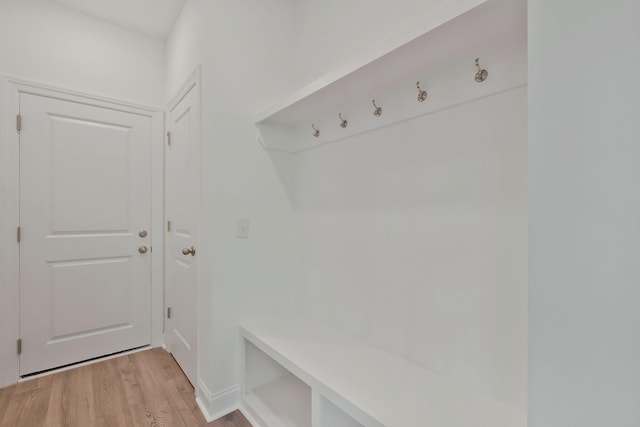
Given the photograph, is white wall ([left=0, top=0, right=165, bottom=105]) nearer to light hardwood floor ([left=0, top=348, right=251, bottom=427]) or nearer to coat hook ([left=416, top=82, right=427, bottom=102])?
light hardwood floor ([left=0, top=348, right=251, bottom=427])

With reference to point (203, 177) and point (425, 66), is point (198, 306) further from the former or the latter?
point (425, 66)

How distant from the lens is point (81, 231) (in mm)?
2131

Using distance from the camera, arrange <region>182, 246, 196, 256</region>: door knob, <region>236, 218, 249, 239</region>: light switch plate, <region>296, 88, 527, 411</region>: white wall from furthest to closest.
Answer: <region>182, 246, 196, 256</region>: door knob → <region>236, 218, 249, 239</region>: light switch plate → <region>296, 88, 527, 411</region>: white wall

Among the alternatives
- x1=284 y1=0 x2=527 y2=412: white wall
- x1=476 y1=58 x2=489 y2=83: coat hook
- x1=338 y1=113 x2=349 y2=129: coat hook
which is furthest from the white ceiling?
x1=476 y1=58 x2=489 y2=83: coat hook

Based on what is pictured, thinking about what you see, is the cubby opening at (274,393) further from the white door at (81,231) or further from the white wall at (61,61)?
the white wall at (61,61)

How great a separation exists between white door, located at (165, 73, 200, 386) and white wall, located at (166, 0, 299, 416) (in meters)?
0.14

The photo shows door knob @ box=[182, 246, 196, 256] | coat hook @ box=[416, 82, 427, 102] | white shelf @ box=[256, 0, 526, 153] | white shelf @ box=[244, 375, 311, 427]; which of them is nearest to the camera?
white shelf @ box=[256, 0, 526, 153]

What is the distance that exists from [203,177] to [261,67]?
2.59 feet

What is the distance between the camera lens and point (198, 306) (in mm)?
1757

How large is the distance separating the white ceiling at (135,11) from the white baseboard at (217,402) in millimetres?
2553

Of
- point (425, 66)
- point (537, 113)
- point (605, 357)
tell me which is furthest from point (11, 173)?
point (605, 357)

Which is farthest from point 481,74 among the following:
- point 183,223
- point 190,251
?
point 183,223

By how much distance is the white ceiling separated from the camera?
2.05m

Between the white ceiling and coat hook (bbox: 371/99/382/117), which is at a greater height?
the white ceiling
